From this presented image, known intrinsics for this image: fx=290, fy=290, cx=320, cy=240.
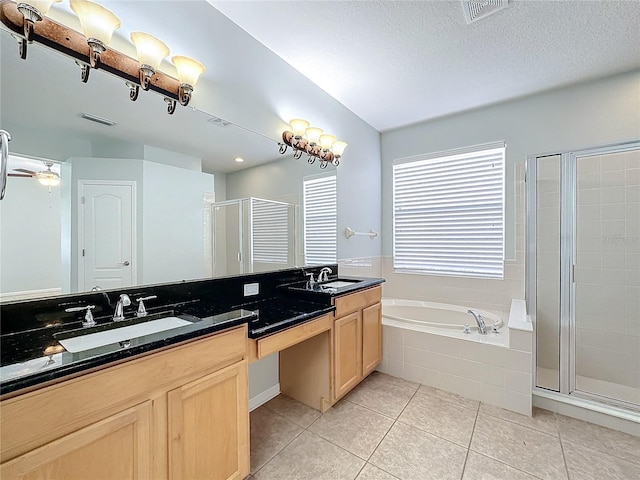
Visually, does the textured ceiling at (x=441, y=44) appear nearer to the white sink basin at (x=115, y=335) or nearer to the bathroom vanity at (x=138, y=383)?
the bathroom vanity at (x=138, y=383)

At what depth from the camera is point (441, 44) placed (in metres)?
2.13

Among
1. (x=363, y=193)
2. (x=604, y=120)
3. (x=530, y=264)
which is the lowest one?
(x=530, y=264)

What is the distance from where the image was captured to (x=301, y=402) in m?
2.25

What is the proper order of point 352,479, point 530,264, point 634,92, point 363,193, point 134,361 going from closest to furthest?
point 134,361, point 352,479, point 634,92, point 530,264, point 363,193

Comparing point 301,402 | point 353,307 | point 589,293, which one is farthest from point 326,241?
point 589,293

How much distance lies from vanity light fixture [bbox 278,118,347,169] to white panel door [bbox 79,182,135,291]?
4.14 ft

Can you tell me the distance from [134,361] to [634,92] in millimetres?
3943

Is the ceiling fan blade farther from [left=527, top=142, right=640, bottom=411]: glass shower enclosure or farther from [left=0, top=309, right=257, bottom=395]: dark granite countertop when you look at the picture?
[left=527, top=142, right=640, bottom=411]: glass shower enclosure

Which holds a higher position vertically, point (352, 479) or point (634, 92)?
point (634, 92)

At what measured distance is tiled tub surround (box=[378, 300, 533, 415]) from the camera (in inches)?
82.7

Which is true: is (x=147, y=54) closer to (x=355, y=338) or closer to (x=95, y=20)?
(x=95, y=20)

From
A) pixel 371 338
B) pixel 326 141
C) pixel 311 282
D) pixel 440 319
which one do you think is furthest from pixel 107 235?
pixel 440 319

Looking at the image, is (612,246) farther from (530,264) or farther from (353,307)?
(353,307)

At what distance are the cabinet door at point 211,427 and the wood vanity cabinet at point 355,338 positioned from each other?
0.84 meters
